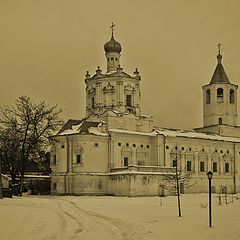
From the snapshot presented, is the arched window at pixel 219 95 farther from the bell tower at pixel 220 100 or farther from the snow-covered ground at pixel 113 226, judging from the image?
the snow-covered ground at pixel 113 226

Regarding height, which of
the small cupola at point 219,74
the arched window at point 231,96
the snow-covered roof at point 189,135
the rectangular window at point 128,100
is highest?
the small cupola at point 219,74

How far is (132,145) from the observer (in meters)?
54.2

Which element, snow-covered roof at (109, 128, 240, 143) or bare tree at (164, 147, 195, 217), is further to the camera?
snow-covered roof at (109, 128, 240, 143)

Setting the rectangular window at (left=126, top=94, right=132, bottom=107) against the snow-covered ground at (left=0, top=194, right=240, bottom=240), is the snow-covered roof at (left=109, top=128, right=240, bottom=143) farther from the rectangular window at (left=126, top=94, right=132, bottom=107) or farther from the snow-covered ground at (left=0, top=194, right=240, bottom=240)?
the snow-covered ground at (left=0, top=194, right=240, bottom=240)

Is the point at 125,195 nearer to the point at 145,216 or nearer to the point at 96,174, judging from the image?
the point at 96,174

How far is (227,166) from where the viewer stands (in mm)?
61375

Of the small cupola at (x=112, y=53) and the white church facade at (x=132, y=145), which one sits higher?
the small cupola at (x=112, y=53)

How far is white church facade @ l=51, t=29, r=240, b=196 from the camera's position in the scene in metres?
50.5

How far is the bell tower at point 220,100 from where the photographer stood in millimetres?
64500

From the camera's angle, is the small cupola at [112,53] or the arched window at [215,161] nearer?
the small cupola at [112,53]

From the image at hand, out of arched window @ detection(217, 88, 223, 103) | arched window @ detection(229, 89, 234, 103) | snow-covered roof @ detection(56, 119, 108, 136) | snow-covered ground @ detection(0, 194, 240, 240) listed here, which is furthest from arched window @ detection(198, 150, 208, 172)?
snow-covered ground @ detection(0, 194, 240, 240)

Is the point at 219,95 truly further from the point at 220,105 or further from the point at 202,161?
the point at 202,161

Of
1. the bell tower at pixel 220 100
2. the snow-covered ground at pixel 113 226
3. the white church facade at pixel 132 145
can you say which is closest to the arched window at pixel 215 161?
the white church facade at pixel 132 145

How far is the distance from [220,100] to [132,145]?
15930mm
